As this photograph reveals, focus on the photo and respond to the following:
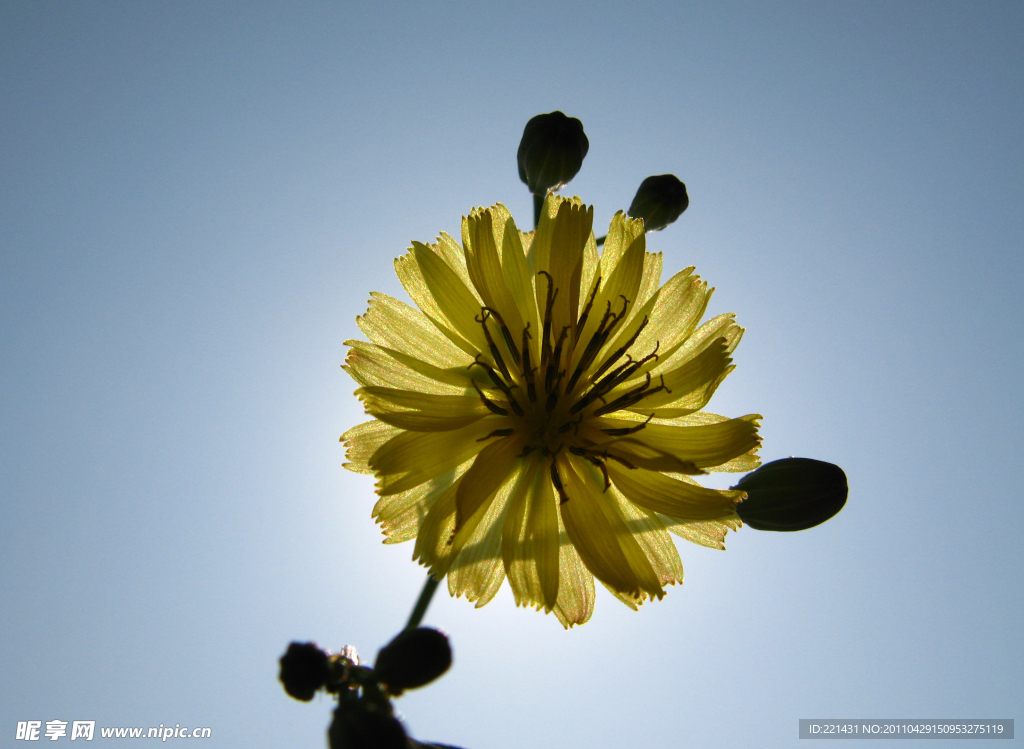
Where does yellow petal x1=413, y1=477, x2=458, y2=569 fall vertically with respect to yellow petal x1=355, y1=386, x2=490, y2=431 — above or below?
below

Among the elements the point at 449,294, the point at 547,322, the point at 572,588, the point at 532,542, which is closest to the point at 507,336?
the point at 547,322

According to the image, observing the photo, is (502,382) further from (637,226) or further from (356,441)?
(637,226)

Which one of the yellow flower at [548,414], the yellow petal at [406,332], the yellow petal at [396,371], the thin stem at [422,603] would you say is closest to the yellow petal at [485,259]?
the yellow flower at [548,414]

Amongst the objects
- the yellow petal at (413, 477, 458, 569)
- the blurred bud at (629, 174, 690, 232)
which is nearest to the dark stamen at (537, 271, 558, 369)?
the yellow petal at (413, 477, 458, 569)

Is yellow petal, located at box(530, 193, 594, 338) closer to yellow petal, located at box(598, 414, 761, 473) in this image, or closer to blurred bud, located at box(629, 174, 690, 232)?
yellow petal, located at box(598, 414, 761, 473)

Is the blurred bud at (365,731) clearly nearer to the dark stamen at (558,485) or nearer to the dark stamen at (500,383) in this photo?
the dark stamen at (558,485)
